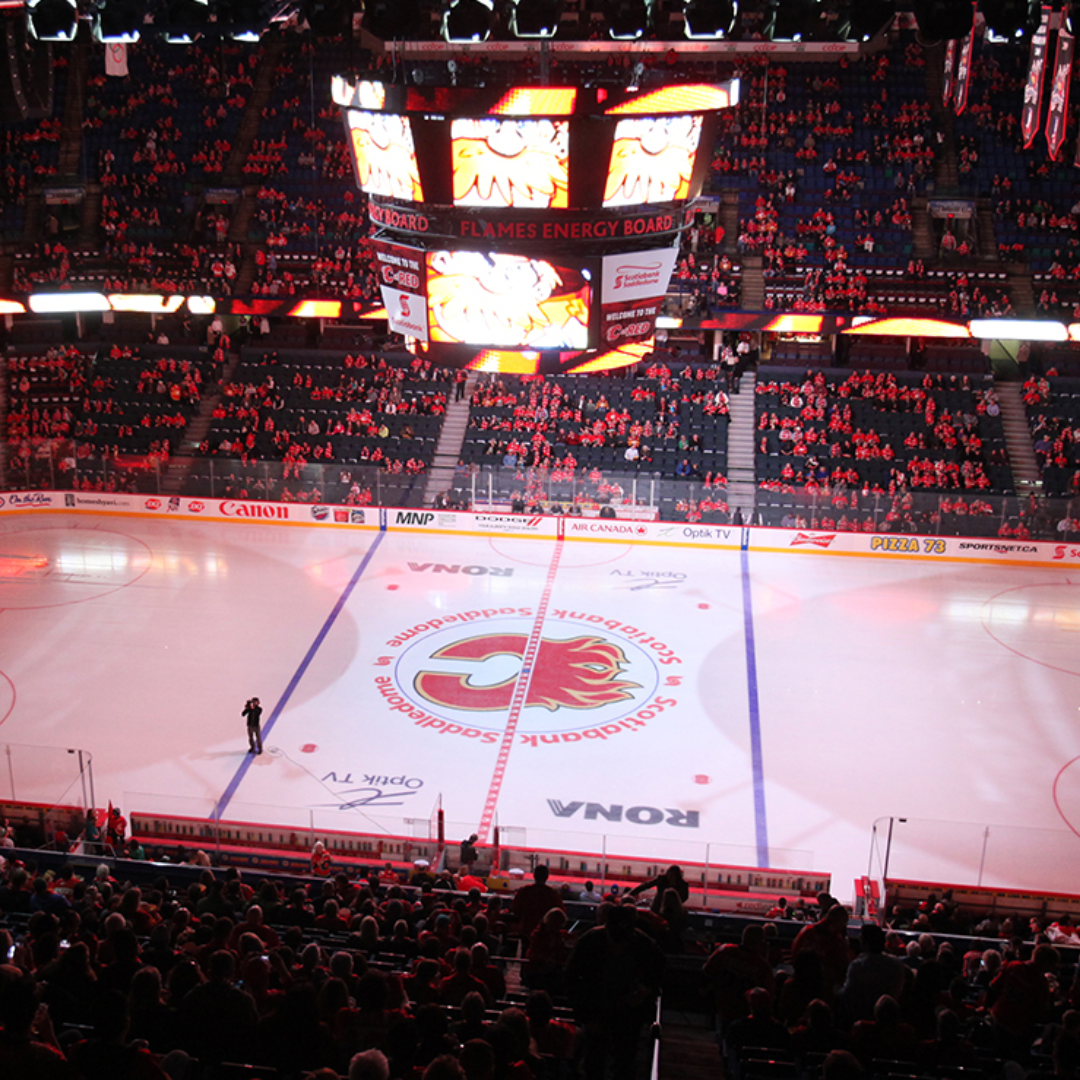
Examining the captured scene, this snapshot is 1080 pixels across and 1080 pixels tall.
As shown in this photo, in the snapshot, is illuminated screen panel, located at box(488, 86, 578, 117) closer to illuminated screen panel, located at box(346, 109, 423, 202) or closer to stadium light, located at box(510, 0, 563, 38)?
stadium light, located at box(510, 0, 563, 38)

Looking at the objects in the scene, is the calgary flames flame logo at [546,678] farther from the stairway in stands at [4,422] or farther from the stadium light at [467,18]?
the stairway in stands at [4,422]

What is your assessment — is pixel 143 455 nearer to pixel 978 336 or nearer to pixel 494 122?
pixel 494 122

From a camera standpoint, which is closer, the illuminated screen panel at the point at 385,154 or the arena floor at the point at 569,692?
the illuminated screen panel at the point at 385,154

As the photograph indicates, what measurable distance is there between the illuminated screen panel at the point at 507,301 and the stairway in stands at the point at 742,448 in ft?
46.9

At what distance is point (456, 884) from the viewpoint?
13.7 m

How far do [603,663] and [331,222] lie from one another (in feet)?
72.8

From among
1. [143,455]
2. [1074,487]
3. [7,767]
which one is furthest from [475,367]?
[1074,487]

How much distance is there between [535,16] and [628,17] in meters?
1.27

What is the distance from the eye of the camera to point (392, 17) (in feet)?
47.8

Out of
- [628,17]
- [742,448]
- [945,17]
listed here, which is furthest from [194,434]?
[945,17]

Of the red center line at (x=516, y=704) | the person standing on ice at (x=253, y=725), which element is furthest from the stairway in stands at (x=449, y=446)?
the person standing on ice at (x=253, y=725)

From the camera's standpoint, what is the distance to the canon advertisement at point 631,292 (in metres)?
15.4

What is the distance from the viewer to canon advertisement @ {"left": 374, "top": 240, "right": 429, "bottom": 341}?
1568cm

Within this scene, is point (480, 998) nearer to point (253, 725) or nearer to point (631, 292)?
point (631, 292)
